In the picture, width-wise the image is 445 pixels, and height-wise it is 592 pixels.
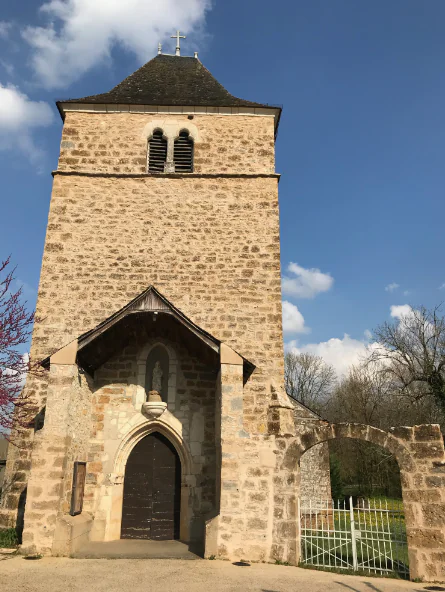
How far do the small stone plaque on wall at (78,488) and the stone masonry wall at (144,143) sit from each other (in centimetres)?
653

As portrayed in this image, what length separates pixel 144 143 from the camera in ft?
35.9

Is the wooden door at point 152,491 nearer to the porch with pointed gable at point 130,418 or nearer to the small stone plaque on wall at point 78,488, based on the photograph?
the porch with pointed gable at point 130,418

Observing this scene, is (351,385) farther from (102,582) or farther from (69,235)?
(102,582)

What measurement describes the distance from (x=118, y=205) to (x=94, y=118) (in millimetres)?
2647

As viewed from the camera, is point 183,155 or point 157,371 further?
point 183,155

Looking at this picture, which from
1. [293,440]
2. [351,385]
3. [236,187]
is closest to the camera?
[293,440]

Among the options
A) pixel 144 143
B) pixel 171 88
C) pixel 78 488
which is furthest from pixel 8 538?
pixel 171 88

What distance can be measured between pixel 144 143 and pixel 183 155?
38.5 inches

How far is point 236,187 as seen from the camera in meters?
10.6

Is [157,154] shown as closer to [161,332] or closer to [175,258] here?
[175,258]

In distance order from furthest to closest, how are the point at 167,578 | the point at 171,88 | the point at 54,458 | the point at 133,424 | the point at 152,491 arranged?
the point at 171,88 < the point at 133,424 < the point at 152,491 < the point at 54,458 < the point at 167,578

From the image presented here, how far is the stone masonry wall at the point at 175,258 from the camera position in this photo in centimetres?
914

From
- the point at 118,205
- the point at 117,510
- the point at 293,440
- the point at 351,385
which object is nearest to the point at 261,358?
the point at 293,440

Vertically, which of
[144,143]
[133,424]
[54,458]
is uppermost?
[144,143]
